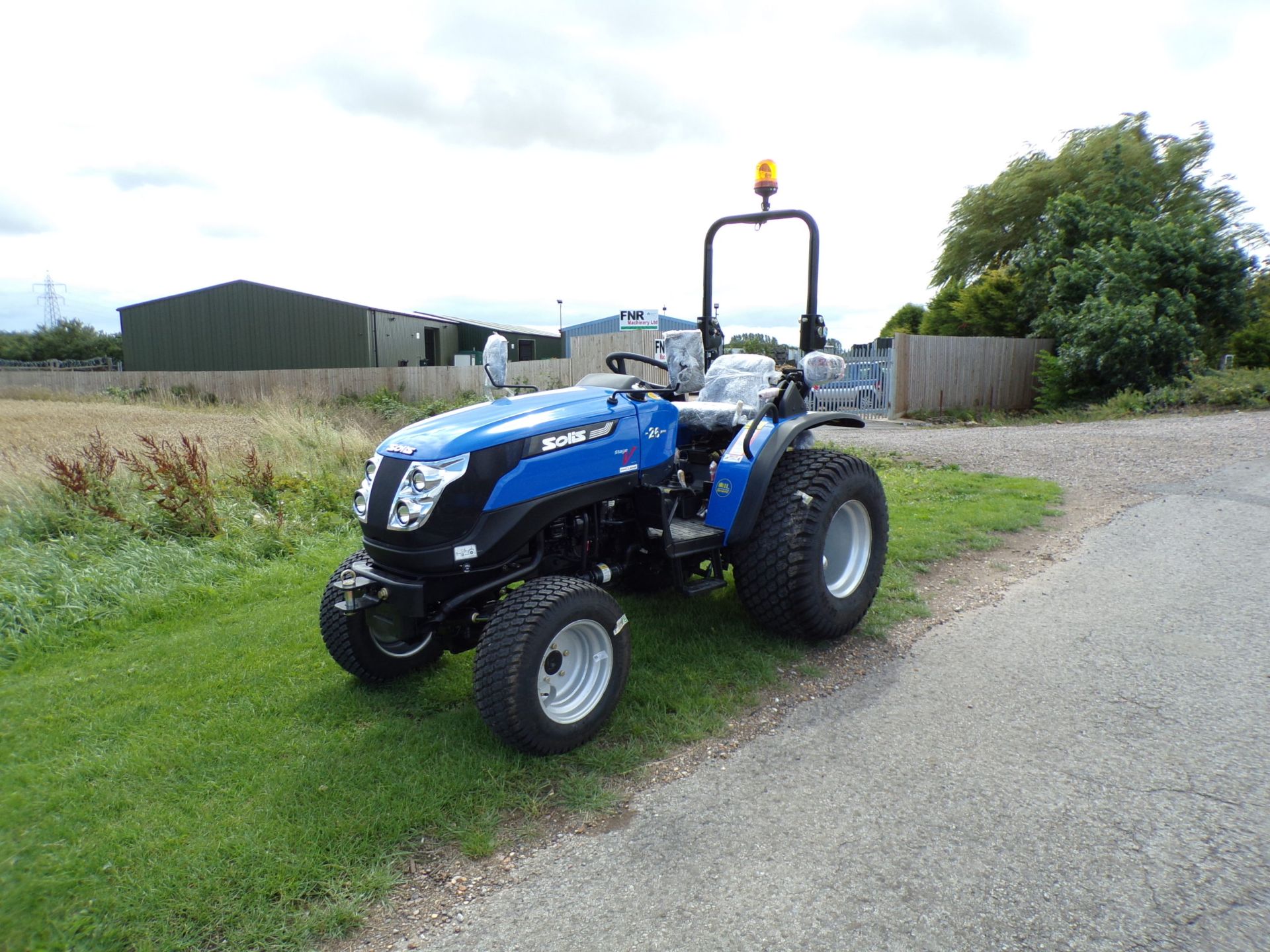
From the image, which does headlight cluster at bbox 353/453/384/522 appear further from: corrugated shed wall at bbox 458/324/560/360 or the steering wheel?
corrugated shed wall at bbox 458/324/560/360

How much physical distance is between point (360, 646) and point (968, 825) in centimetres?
254

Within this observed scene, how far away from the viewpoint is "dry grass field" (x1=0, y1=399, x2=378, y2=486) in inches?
314

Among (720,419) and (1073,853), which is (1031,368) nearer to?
(720,419)

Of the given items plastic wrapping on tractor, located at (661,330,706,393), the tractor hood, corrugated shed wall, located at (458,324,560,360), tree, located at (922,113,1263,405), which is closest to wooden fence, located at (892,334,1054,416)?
tree, located at (922,113,1263,405)

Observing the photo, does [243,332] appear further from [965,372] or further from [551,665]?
[551,665]

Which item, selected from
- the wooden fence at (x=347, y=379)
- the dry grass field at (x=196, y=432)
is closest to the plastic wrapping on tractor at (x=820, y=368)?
the dry grass field at (x=196, y=432)

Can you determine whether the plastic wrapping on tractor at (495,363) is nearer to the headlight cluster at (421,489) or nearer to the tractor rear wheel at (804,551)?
→ the headlight cluster at (421,489)

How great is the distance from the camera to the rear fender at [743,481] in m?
3.93

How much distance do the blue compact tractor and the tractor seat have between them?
0.01 m

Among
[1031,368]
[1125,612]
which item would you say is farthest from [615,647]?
[1031,368]

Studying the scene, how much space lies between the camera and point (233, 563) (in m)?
5.62

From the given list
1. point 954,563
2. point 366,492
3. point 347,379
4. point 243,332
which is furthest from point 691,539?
point 243,332

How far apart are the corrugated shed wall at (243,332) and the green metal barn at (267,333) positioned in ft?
0.09

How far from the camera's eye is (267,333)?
3123 centimetres
